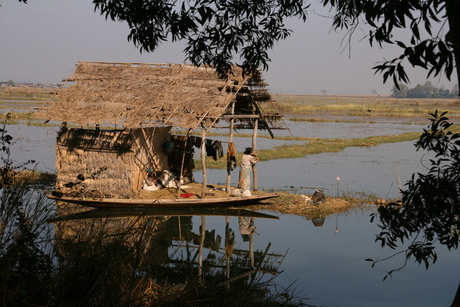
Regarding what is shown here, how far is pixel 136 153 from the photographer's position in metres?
11.6

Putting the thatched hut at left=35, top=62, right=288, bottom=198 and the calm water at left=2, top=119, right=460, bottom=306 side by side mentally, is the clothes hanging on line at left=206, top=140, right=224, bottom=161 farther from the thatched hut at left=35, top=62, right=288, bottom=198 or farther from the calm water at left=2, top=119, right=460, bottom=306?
the calm water at left=2, top=119, right=460, bottom=306

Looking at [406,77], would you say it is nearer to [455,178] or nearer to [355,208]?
[455,178]

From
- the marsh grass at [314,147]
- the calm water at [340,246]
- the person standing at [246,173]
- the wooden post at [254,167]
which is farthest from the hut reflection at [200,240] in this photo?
the marsh grass at [314,147]

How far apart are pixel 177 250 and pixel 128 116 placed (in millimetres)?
6448

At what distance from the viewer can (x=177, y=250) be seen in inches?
198

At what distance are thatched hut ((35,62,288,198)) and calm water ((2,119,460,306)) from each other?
194 centimetres

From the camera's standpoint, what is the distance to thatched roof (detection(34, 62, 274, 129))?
439 inches

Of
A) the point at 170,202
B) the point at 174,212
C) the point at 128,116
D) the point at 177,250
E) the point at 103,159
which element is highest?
the point at 128,116

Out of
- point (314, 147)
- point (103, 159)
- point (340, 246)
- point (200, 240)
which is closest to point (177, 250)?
point (200, 240)

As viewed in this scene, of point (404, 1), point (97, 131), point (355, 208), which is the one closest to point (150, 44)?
point (404, 1)

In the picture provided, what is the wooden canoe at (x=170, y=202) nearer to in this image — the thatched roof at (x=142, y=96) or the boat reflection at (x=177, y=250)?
the boat reflection at (x=177, y=250)

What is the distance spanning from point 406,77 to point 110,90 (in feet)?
30.4

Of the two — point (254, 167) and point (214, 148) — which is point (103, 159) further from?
point (254, 167)

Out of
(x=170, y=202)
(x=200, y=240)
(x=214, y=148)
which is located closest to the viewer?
(x=200, y=240)
